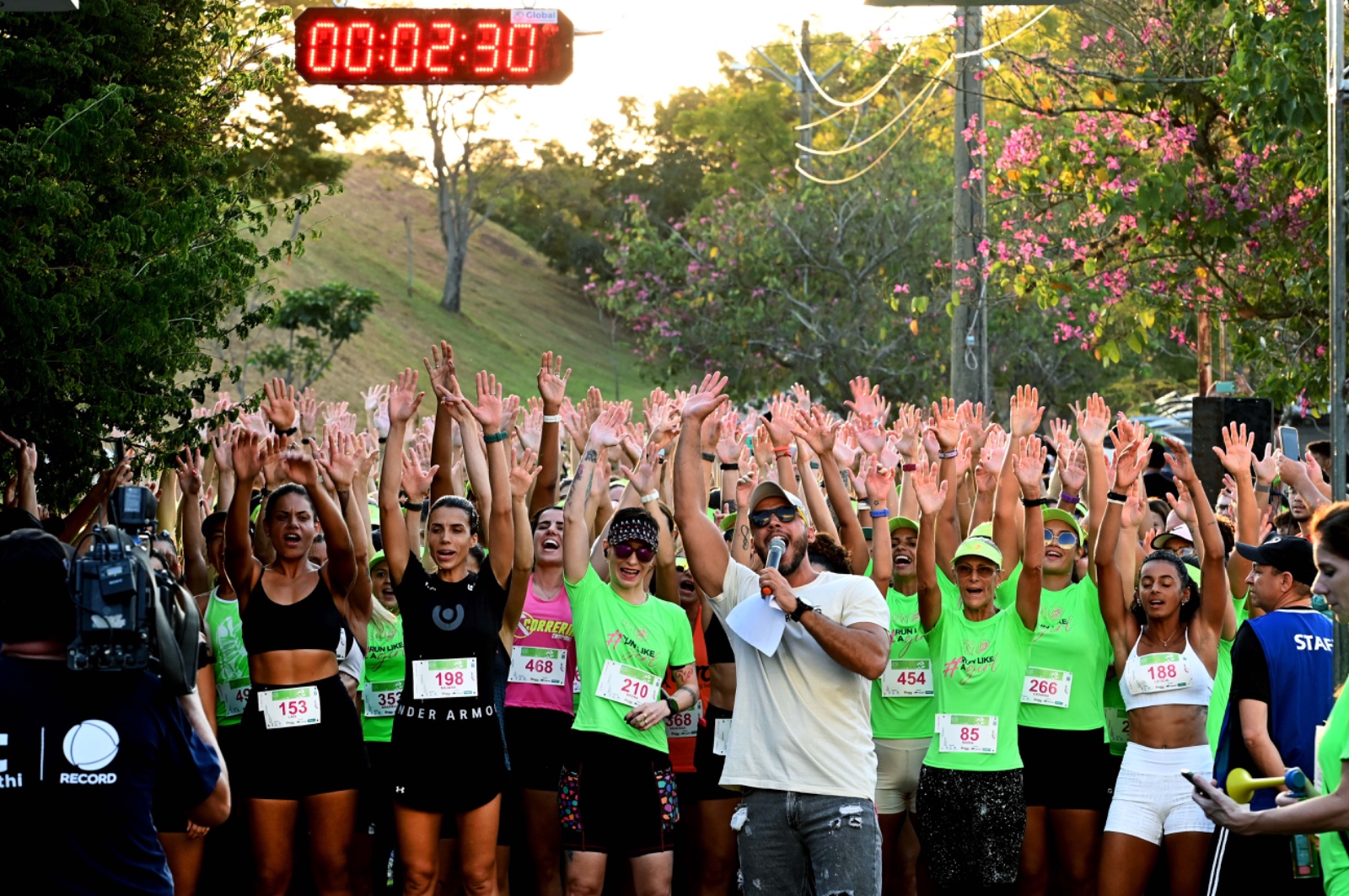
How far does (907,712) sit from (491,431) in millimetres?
2475

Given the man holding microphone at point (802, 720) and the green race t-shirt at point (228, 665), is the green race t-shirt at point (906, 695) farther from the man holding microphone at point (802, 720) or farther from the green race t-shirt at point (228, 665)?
the green race t-shirt at point (228, 665)

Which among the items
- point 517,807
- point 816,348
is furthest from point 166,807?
point 816,348

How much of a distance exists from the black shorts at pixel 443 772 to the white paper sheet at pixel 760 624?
5.30 feet

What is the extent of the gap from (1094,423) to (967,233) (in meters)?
8.05

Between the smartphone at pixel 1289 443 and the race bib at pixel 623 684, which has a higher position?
the smartphone at pixel 1289 443

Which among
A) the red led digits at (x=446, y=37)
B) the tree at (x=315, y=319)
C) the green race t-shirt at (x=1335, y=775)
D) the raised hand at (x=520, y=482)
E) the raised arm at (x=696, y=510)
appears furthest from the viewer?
the tree at (x=315, y=319)

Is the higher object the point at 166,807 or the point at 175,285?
the point at 175,285

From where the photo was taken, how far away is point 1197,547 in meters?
8.33

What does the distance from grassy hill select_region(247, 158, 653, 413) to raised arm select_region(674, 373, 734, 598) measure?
1369 inches

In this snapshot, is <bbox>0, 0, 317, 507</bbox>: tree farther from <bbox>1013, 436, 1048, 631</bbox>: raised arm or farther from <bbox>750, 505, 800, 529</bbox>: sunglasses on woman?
<bbox>1013, 436, 1048, 631</bbox>: raised arm

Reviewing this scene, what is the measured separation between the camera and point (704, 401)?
6.27 m

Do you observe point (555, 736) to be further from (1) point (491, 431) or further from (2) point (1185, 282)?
(2) point (1185, 282)

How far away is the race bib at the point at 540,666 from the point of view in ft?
25.8

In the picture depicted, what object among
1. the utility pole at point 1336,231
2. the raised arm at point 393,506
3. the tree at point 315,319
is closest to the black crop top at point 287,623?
the raised arm at point 393,506
